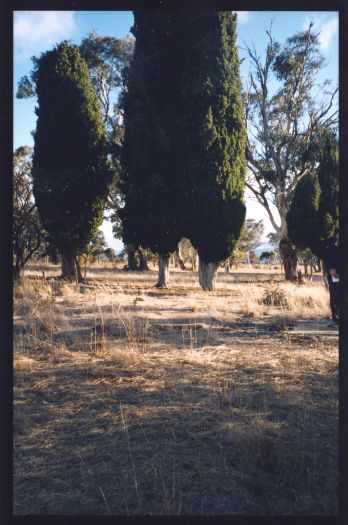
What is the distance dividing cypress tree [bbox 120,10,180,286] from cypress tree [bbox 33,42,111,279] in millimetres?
1822

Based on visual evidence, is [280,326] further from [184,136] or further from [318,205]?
[318,205]

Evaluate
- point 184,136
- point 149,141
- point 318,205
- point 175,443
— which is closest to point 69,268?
point 149,141

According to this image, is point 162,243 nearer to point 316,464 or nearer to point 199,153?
point 199,153

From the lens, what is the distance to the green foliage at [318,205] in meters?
16.7

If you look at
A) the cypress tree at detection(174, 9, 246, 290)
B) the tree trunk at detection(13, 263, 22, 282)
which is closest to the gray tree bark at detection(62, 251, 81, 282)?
the tree trunk at detection(13, 263, 22, 282)

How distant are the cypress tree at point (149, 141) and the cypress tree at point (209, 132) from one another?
1.71ft

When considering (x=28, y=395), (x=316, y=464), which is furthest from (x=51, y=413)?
(x=316, y=464)

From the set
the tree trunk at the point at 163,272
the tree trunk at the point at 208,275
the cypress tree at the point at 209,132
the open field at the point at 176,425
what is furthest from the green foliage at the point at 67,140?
the open field at the point at 176,425

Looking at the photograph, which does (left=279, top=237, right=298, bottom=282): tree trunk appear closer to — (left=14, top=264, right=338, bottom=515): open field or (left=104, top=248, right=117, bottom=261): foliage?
(left=14, top=264, right=338, bottom=515): open field

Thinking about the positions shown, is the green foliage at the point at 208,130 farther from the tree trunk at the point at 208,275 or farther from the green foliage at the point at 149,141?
the tree trunk at the point at 208,275

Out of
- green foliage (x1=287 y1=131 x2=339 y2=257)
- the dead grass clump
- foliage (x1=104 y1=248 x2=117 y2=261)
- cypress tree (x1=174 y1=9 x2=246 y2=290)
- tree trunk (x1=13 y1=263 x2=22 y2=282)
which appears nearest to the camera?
the dead grass clump

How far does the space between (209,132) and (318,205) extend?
24.8ft

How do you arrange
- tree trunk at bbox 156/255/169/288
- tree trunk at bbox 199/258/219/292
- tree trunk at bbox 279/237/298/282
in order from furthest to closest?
tree trunk at bbox 279/237/298/282 → tree trunk at bbox 156/255/169/288 → tree trunk at bbox 199/258/219/292

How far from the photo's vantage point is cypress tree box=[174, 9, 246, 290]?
13078 millimetres
